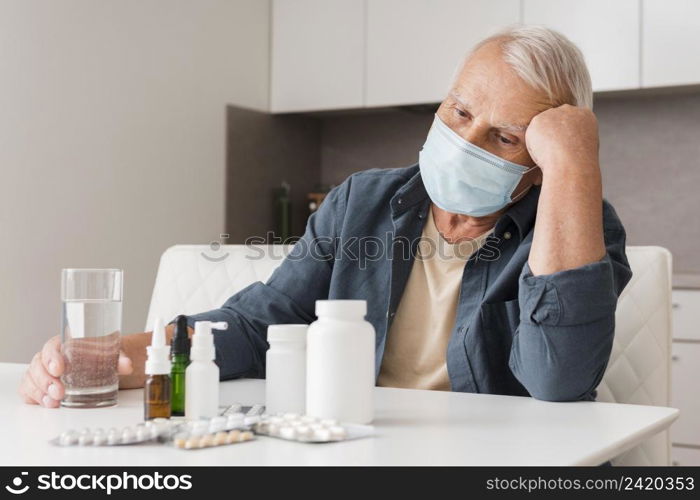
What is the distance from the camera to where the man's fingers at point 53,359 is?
1.01 m

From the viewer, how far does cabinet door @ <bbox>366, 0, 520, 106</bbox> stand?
11.8ft

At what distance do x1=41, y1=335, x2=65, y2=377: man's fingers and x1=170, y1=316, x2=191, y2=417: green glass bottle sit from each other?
160 mm

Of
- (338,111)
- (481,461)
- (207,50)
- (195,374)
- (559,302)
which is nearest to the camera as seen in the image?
(481,461)

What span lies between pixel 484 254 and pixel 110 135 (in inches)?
83.4

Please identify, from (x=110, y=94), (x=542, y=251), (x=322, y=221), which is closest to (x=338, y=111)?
(x=110, y=94)

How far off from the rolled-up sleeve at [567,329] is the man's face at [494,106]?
0.98 feet

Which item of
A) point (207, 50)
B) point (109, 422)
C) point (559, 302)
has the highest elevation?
point (207, 50)

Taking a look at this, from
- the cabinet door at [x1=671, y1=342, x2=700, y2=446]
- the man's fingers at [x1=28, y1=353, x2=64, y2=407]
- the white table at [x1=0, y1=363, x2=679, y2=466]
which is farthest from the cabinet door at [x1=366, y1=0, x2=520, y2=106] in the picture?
the man's fingers at [x1=28, y1=353, x2=64, y2=407]

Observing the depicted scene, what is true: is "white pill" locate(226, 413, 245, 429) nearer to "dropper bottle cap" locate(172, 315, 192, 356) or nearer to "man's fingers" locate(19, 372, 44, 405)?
"dropper bottle cap" locate(172, 315, 192, 356)

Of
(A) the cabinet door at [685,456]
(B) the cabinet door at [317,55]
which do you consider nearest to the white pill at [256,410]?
Result: (A) the cabinet door at [685,456]

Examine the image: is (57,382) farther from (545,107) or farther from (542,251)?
(545,107)

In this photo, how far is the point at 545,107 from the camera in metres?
1.37

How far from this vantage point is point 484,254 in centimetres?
143

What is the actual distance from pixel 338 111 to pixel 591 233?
9.59 feet
